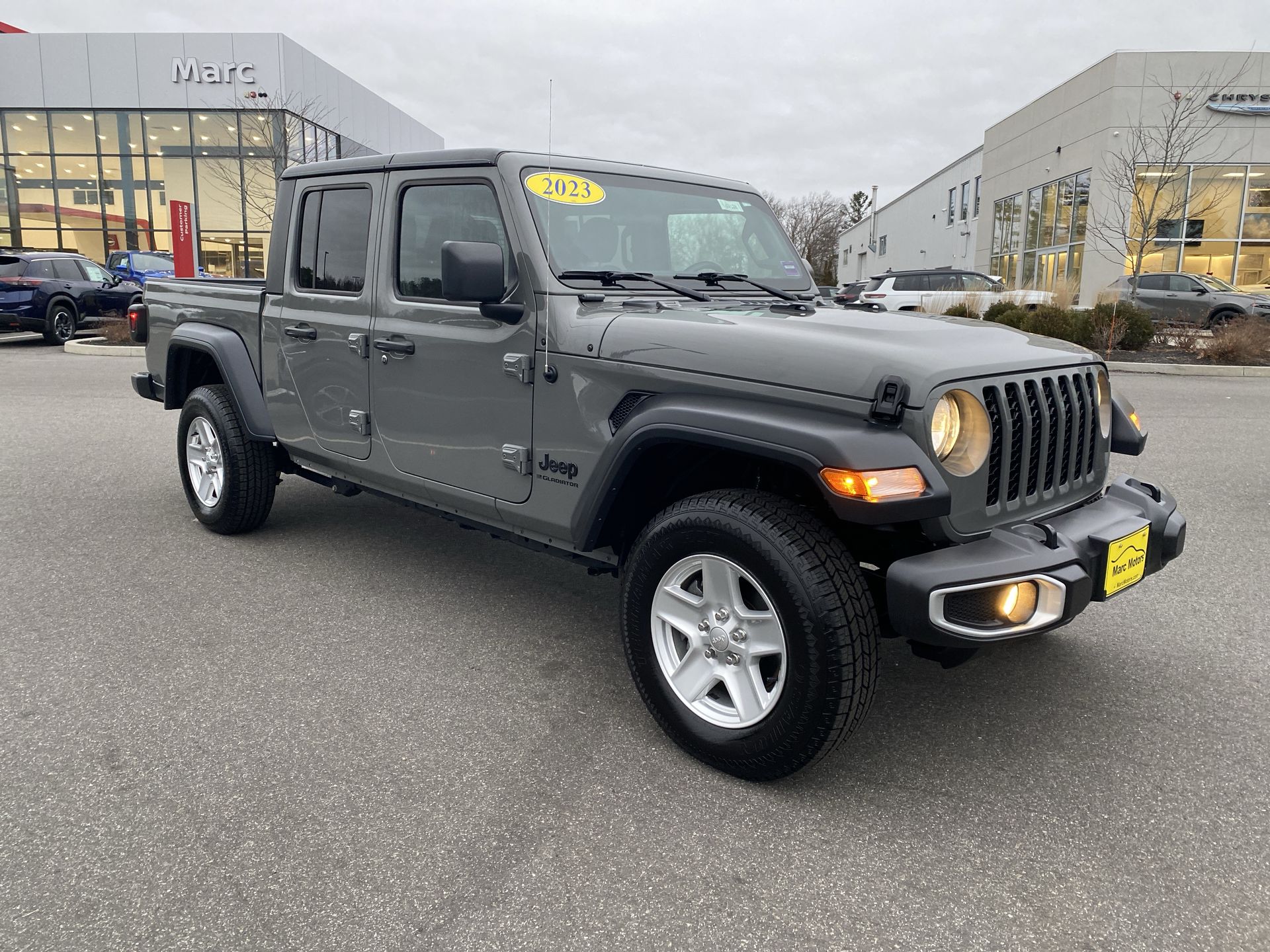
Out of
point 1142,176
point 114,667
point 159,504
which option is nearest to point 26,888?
point 114,667

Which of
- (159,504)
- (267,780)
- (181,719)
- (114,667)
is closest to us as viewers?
(267,780)

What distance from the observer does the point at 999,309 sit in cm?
1675

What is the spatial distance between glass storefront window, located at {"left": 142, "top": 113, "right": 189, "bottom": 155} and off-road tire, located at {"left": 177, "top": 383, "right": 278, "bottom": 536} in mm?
32099

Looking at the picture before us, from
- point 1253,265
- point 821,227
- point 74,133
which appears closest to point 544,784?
point 1253,265

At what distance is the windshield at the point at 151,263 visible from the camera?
2438 cm

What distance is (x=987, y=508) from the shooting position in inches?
103

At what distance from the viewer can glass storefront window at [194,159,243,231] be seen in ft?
105

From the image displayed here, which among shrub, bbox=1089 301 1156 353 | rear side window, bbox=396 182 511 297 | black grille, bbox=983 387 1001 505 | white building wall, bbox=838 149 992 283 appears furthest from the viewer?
white building wall, bbox=838 149 992 283

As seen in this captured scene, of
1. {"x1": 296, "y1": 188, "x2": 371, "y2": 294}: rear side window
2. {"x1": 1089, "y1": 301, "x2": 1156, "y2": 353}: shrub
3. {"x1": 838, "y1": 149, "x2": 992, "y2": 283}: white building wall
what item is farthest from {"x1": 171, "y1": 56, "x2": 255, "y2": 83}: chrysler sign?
{"x1": 296, "y1": 188, "x2": 371, "y2": 294}: rear side window

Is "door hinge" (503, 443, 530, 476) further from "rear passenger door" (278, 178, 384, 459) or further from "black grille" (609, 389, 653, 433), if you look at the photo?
"rear passenger door" (278, 178, 384, 459)

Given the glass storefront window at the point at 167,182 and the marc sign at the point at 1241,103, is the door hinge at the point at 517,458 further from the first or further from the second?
the glass storefront window at the point at 167,182

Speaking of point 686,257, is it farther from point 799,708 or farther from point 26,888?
point 26,888

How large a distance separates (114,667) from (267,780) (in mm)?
1172

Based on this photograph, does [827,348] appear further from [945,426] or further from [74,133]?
[74,133]
